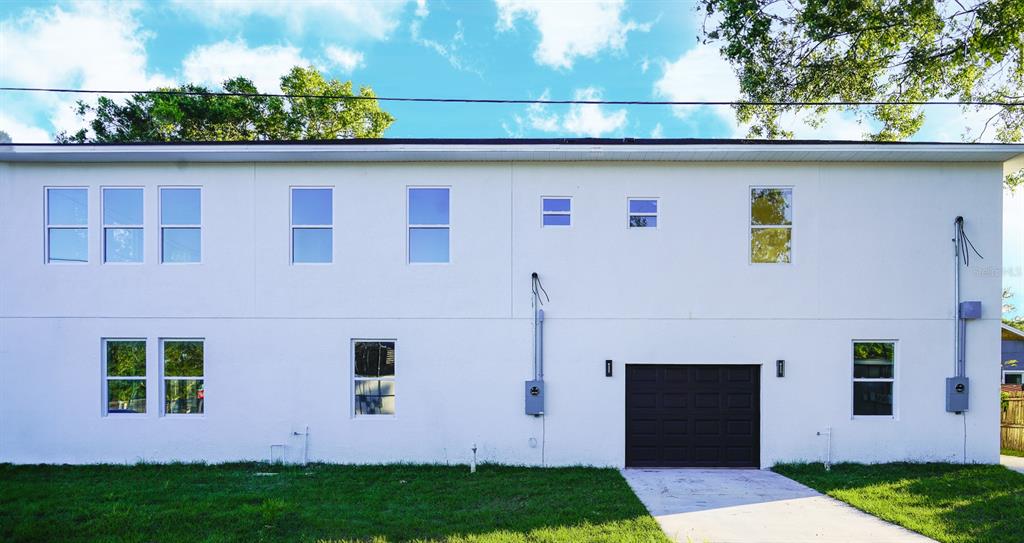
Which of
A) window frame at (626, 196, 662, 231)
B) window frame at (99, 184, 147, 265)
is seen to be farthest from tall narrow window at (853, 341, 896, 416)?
window frame at (99, 184, 147, 265)

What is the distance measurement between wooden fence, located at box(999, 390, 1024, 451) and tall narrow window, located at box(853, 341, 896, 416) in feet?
14.0

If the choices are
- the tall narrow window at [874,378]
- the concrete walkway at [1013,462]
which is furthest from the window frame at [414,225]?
the concrete walkway at [1013,462]

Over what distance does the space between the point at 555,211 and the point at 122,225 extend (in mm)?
7312

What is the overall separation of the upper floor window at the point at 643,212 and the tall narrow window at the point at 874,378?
152 inches

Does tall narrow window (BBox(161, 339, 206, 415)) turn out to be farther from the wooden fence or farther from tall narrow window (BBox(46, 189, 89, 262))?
the wooden fence

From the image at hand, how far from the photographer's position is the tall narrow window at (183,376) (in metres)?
8.31

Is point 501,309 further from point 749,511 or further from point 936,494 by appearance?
point 936,494

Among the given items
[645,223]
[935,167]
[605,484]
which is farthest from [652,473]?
[935,167]

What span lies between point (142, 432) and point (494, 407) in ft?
19.2

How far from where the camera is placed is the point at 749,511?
19.8 feet

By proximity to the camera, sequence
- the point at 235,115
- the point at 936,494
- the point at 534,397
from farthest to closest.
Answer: the point at 235,115 → the point at 534,397 → the point at 936,494

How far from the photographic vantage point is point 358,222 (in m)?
8.31

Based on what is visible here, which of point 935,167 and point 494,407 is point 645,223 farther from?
point 935,167

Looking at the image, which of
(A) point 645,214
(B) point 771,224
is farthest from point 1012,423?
(A) point 645,214
